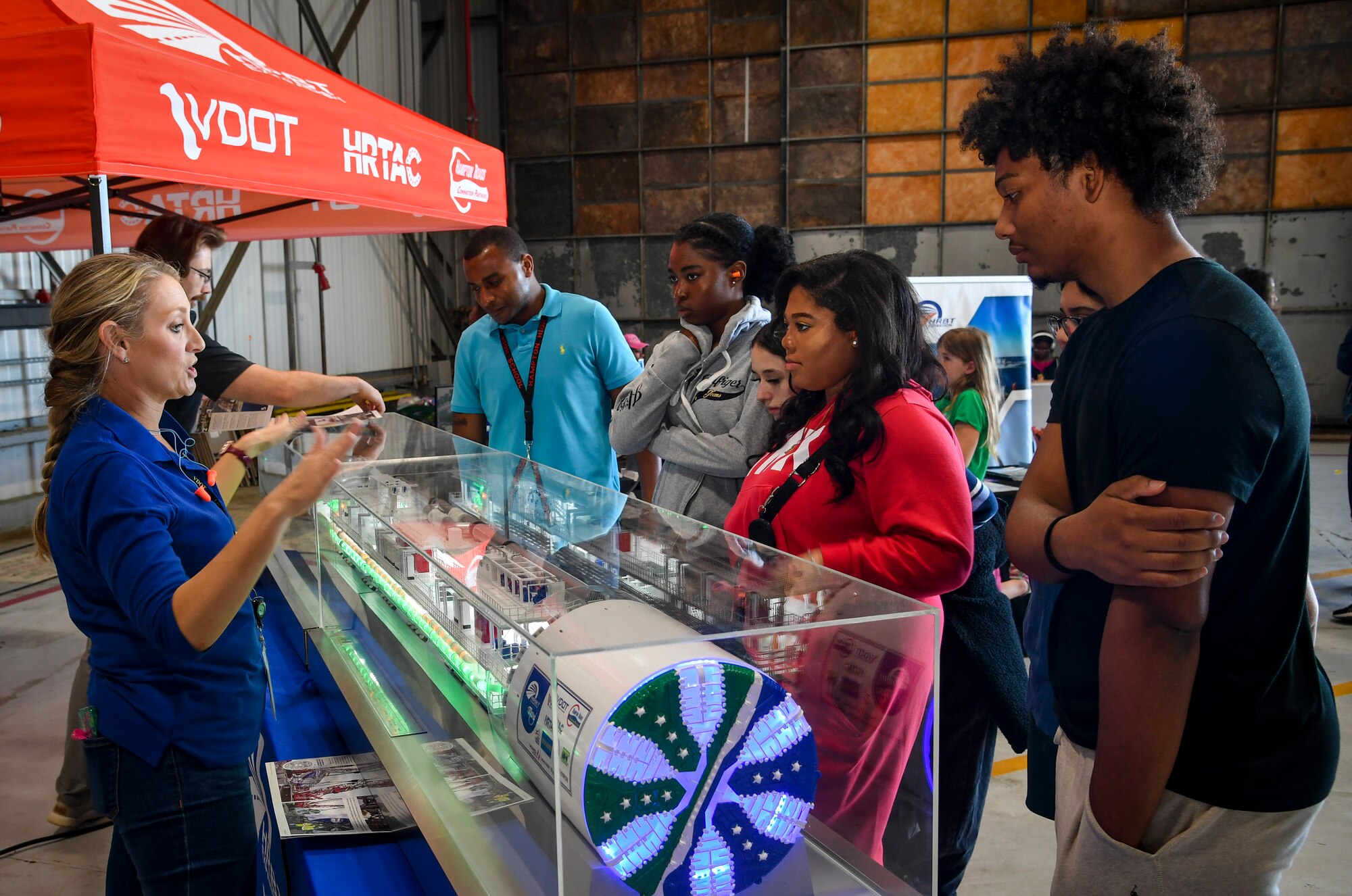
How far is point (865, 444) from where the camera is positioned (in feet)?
5.25

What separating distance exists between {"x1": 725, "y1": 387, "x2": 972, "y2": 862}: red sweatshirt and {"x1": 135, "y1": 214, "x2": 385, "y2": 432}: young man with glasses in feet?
4.21

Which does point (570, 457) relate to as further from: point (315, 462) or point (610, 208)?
point (610, 208)

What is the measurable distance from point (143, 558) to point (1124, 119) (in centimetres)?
146

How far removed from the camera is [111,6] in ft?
7.85

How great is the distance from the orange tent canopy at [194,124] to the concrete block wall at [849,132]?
28.6ft

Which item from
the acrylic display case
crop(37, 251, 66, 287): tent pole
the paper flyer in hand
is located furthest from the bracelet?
crop(37, 251, 66, 287): tent pole

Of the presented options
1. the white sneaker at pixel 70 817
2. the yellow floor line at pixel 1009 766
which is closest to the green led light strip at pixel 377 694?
the white sneaker at pixel 70 817

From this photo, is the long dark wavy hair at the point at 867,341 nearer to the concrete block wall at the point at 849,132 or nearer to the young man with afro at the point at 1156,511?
the young man with afro at the point at 1156,511

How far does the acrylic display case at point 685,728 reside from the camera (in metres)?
0.93

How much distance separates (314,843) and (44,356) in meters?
7.24

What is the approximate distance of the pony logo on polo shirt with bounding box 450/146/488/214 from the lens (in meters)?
3.69

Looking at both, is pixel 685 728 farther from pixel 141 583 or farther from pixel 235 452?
pixel 235 452

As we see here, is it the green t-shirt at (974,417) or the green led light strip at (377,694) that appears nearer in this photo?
the green led light strip at (377,694)

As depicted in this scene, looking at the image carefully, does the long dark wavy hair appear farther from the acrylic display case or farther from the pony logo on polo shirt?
the pony logo on polo shirt
